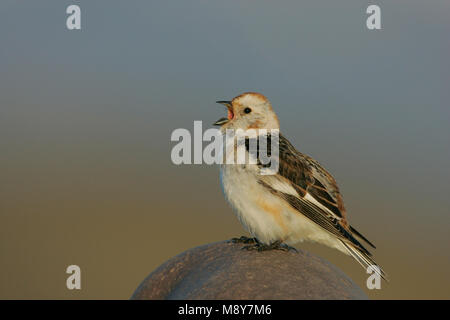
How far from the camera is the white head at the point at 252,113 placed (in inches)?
248

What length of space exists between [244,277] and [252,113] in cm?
212

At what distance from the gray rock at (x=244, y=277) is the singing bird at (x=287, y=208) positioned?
21cm

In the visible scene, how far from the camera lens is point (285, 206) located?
576cm

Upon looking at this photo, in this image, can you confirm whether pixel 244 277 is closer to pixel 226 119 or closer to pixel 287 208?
pixel 287 208

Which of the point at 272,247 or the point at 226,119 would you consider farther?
the point at 226,119

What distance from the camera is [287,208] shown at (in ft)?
18.9

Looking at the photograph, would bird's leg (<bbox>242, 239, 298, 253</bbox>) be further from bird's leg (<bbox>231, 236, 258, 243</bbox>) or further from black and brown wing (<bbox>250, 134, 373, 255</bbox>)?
black and brown wing (<bbox>250, 134, 373, 255</bbox>)

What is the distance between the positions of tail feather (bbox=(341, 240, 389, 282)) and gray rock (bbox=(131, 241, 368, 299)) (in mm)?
314

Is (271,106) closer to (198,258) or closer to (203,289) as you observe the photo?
(198,258)

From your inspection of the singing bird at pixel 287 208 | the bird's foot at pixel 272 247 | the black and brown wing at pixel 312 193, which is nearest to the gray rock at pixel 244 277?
the bird's foot at pixel 272 247

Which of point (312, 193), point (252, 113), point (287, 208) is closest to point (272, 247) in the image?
point (287, 208)

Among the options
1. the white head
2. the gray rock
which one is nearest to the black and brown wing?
the white head
